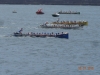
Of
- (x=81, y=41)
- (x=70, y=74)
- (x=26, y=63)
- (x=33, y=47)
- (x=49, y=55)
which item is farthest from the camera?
(x=81, y=41)

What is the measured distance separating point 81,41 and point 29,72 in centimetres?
3216

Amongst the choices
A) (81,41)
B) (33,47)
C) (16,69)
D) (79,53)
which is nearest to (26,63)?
(16,69)

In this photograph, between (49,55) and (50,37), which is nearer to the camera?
(49,55)

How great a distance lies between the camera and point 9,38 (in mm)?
96062

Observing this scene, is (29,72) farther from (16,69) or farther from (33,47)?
(33,47)

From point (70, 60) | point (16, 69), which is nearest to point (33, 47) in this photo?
point (70, 60)

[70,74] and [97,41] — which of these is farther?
[97,41]

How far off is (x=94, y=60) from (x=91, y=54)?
18.5 ft

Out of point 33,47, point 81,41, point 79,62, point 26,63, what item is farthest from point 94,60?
point 81,41

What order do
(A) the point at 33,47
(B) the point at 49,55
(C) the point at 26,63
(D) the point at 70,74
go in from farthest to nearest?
(A) the point at 33,47, (B) the point at 49,55, (C) the point at 26,63, (D) the point at 70,74

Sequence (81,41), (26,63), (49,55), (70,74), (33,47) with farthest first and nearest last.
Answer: (81,41) < (33,47) < (49,55) < (26,63) < (70,74)

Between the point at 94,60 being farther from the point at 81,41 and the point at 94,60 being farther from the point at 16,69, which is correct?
the point at 81,41

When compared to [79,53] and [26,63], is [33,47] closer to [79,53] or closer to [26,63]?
[79,53]

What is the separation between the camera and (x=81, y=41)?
93.6 m
